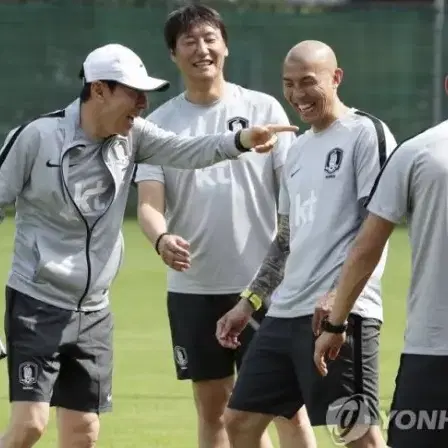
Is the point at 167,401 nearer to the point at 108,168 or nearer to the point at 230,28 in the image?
the point at 108,168

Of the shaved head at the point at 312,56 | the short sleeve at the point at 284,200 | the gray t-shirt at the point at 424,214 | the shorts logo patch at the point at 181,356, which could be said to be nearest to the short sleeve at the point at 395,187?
the gray t-shirt at the point at 424,214

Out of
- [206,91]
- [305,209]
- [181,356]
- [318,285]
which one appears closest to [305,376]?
[318,285]

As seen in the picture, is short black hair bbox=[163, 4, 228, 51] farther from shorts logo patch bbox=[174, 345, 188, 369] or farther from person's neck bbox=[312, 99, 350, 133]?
shorts logo patch bbox=[174, 345, 188, 369]

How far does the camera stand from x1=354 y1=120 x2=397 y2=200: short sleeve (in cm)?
668

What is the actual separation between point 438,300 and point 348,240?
1165mm

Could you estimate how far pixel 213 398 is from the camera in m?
8.15

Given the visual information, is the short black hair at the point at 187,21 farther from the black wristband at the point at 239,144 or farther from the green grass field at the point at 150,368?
the green grass field at the point at 150,368

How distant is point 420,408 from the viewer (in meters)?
5.71

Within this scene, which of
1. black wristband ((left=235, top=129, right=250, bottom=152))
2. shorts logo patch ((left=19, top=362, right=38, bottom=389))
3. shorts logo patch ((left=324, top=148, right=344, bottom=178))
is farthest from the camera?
black wristband ((left=235, top=129, right=250, bottom=152))

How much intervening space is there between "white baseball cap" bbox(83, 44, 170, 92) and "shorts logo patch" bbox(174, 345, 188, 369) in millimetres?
1628

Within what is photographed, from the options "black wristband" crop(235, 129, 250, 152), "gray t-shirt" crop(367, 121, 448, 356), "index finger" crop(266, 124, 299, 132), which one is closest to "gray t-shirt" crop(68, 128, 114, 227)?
"black wristband" crop(235, 129, 250, 152)

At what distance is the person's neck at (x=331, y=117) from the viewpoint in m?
7.00

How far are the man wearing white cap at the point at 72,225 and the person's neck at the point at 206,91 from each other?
2.45ft

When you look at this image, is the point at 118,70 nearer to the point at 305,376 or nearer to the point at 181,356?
the point at 305,376
